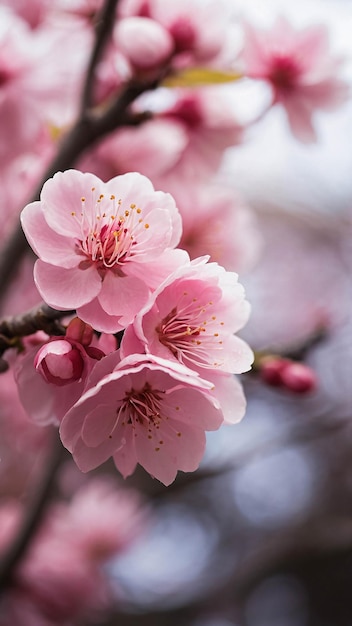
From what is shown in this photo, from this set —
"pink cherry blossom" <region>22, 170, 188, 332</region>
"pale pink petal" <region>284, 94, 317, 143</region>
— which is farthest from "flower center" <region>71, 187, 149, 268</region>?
"pale pink petal" <region>284, 94, 317, 143</region>

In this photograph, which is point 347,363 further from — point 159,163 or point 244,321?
point 244,321

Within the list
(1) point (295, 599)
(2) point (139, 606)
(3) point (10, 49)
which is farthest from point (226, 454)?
(3) point (10, 49)

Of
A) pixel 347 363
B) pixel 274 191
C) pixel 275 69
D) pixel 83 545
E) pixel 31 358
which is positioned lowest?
pixel 83 545

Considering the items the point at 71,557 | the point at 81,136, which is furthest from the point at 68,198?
the point at 71,557

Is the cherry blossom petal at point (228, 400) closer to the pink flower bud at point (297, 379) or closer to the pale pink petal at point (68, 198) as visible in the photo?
the pale pink petal at point (68, 198)

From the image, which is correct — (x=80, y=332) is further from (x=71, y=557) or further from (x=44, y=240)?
(x=71, y=557)

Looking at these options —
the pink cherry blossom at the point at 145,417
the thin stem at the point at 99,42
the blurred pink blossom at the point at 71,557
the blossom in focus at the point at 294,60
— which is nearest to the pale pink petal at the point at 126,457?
the pink cherry blossom at the point at 145,417
